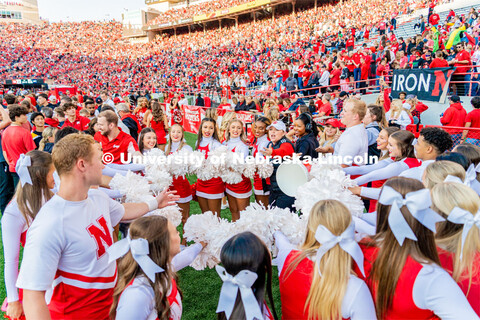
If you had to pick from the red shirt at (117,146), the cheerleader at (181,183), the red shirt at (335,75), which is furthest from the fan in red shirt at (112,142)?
the red shirt at (335,75)

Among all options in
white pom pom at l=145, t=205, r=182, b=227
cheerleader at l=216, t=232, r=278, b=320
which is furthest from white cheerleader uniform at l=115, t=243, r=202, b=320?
white pom pom at l=145, t=205, r=182, b=227

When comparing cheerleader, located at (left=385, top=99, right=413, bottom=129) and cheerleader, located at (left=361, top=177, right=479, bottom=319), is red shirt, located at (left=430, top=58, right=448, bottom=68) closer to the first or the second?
cheerleader, located at (left=385, top=99, right=413, bottom=129)

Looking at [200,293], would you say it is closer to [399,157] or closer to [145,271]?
[145,271]

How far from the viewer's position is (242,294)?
143 centimetres

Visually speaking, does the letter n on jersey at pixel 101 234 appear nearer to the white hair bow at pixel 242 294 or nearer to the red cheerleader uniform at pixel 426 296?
the white hair bow at pixel 242 294

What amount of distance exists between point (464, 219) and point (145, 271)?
1.53 meters

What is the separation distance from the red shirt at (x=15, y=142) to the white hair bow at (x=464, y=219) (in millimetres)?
4702

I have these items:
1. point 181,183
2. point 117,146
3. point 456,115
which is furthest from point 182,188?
point 456,115

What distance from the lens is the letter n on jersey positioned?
5.89 feet

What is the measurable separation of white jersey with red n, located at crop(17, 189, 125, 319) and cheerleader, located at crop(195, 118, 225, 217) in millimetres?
2119

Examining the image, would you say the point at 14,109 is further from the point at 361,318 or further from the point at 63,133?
the point at 361,318

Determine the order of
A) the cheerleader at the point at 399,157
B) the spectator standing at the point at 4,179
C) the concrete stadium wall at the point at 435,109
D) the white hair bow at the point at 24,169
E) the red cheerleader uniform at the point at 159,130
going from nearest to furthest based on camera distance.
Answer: the white hair bow at the point at 24,169, the cheerleader at the point at 399,157, the spectator standing at the point at 4,179, the red cheerleader uniform at the point at 159,130, the concrete stadium wall at the point at 435,109

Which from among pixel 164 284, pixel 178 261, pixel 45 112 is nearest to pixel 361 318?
pixel 164 284

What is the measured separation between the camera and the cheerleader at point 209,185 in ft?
13.3
